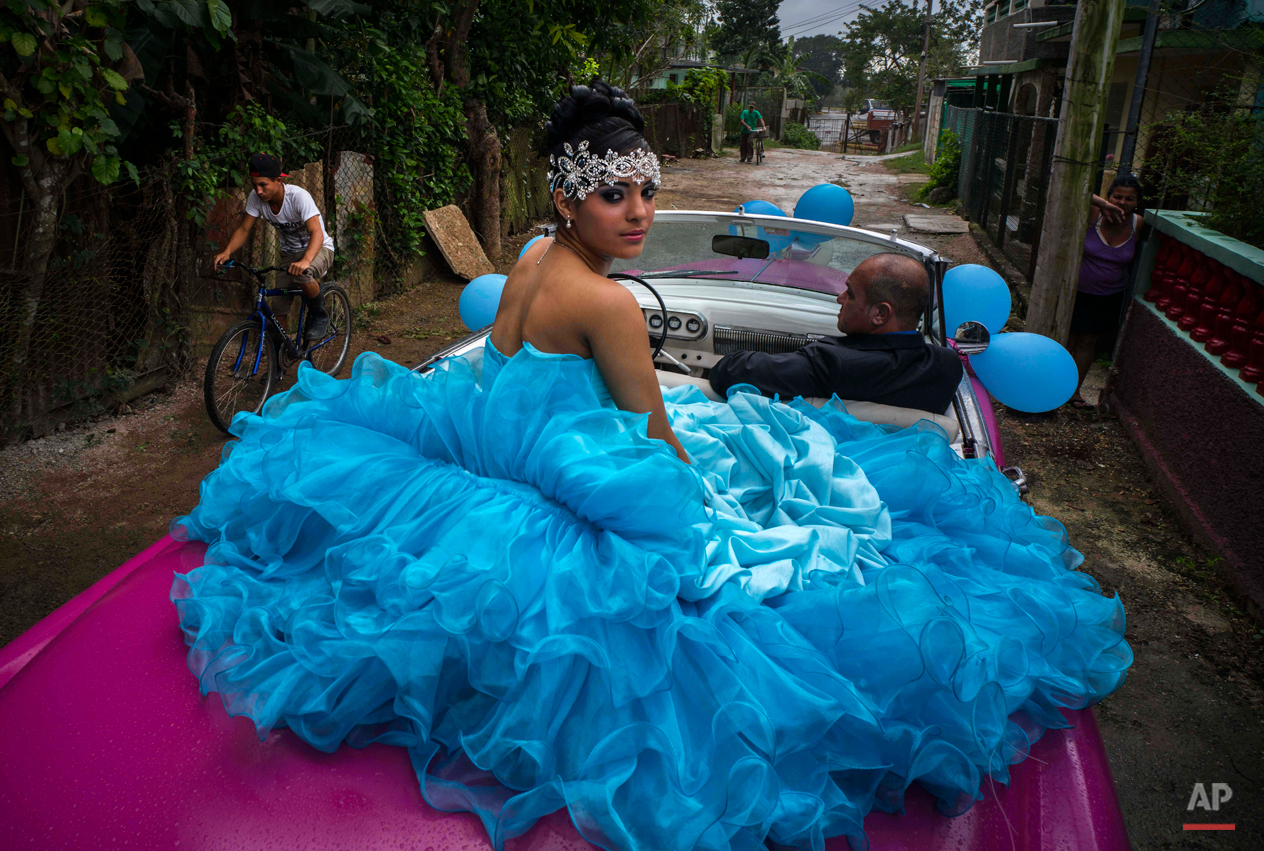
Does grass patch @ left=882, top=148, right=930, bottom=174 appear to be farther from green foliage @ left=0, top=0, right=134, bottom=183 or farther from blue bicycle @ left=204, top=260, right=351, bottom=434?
green foliage @ left=0, top=0, right=134, bottom=183

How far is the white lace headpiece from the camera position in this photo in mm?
1862

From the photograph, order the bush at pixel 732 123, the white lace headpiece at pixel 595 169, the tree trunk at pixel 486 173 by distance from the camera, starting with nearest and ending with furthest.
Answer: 1. the white lace headpiece at pixel 595 169
2. the tree trunk at pixel 486 173
3. the bush at pixel 732 123

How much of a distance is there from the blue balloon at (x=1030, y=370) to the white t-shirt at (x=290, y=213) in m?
4.76

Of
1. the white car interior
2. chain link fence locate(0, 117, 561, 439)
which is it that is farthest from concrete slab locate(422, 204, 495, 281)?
the white car interior

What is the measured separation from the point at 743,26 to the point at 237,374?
177 ft

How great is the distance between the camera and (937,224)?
14.2 meters

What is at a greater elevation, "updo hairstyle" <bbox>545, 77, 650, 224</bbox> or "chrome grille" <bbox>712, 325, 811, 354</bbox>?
"updo hairstyle" <bbox>545, 77, 650, 224</bbox>

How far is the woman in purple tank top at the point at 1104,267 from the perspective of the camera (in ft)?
19.4

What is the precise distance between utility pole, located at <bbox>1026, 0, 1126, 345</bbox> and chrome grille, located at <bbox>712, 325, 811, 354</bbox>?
3640 millimetres

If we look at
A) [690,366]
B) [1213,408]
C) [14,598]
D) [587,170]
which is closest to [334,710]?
[587,170]

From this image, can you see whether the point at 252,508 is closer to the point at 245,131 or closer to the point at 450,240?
the point at 245,131

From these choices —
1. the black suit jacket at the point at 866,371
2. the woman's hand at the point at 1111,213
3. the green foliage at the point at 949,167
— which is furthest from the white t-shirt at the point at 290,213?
the green foliage at the point at 949,167

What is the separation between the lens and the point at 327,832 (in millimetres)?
1316

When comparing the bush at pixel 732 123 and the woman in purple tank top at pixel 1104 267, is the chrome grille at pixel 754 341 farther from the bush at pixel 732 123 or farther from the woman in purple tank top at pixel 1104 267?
the bush at pixel 732 123
